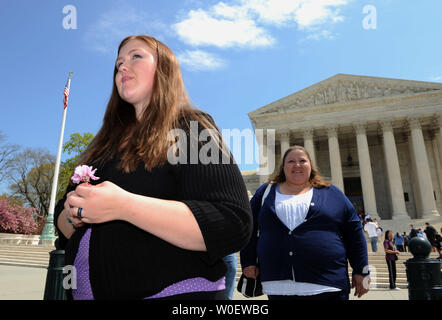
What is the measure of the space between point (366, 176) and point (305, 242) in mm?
36842

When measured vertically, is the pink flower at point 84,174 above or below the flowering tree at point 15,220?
below

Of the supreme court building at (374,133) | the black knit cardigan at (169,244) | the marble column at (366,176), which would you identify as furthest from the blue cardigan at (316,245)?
the marble column at (366,176)

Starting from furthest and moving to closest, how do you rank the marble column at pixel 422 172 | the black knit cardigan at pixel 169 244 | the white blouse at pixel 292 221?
1. the marble column at pixel 422 172
2. the white blouse at pixel 292 221
3. the black knit cardigan at pixel 169 244

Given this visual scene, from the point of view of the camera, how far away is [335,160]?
37.4 meters

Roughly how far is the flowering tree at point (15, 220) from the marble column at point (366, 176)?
37.9 metres

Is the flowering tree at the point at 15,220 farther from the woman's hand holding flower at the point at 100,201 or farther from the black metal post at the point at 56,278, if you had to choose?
the woman's hand holding flower at the point at 100,201

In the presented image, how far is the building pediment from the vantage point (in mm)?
36938

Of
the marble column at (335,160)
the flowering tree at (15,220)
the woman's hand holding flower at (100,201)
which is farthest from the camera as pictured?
the marble column at (335,160)

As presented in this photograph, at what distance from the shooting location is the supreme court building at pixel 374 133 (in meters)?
35.5

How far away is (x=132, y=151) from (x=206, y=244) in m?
0.60

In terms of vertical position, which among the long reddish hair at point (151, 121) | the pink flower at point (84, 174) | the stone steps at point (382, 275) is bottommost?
the stone steps at point (382, 275)

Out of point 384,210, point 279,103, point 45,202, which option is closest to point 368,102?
point 279,103

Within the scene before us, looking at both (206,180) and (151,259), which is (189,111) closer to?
(206,180)

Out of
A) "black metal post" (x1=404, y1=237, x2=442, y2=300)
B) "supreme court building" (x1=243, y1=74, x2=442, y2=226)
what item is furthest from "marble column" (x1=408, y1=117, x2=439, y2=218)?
"black metal post" (x1=404, y1=237, x2=442, y2=300)
